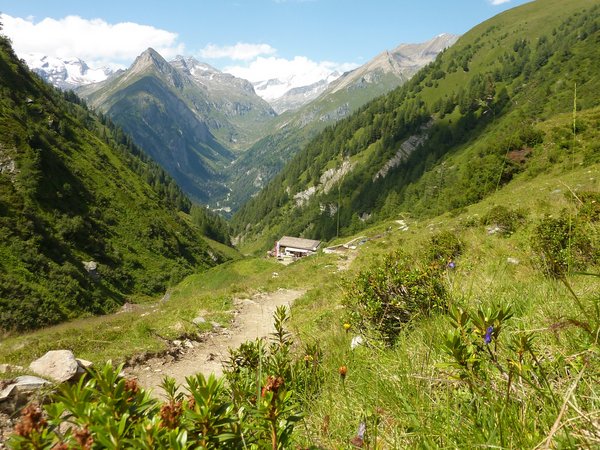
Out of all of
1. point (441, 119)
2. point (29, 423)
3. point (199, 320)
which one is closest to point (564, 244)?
point (29, 423)

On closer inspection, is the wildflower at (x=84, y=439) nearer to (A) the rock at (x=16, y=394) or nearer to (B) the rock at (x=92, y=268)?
(A) the rock at (x=16, y=394)

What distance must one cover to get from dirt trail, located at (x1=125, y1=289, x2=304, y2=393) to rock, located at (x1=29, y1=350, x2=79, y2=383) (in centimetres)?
149

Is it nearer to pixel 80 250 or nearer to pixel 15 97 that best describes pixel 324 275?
pixel 80 250

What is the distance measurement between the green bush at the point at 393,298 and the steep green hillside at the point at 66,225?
43.7 metres

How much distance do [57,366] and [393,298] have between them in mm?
7755

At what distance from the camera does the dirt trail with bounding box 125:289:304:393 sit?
9664mm

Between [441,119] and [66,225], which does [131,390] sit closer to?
[66,225]

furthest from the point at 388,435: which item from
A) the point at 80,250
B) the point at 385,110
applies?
the point at 385,110

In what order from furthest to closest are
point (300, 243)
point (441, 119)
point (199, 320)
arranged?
point (441, 119), point (300, 243), point (199, 320)

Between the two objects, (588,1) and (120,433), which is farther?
(588,1)

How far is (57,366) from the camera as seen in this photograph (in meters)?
7.91

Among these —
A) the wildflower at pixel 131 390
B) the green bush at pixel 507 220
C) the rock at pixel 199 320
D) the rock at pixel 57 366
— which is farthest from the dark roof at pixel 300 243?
the wildflower at pixel 131 390

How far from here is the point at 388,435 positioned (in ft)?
7.84

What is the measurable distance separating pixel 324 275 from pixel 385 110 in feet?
613
